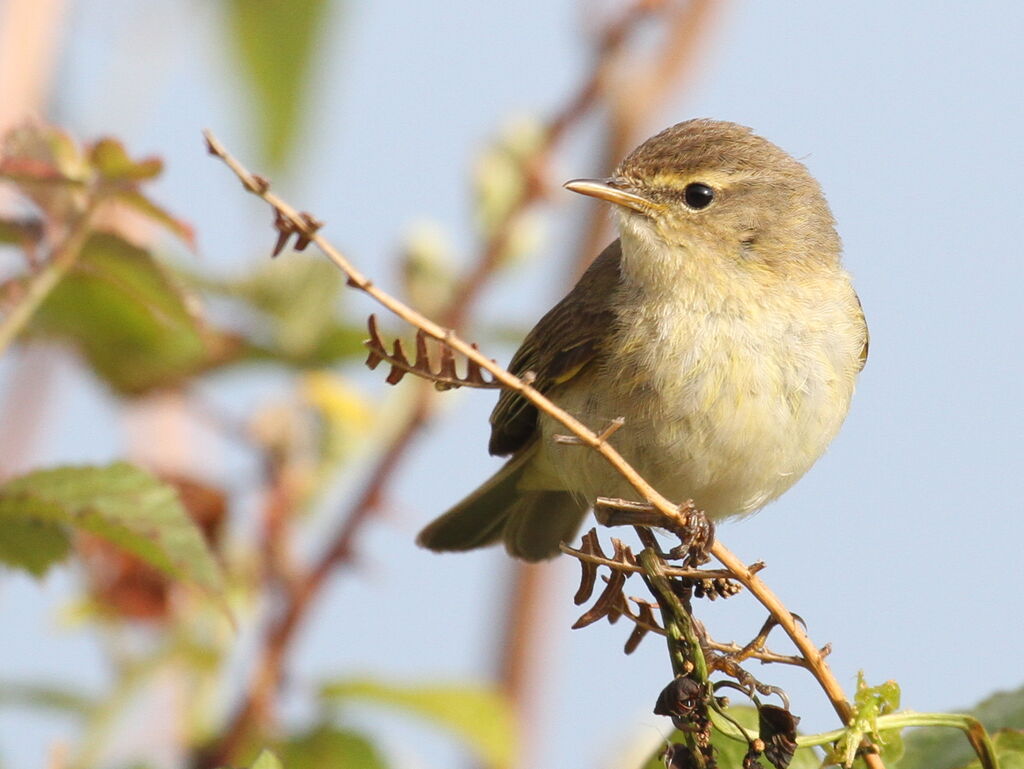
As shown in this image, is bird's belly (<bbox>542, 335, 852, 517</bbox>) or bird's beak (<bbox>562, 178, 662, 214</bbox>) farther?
bird's beak (<bbox>562, 178, 662, 214</bbox>)

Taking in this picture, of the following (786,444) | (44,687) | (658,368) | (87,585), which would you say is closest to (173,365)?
(87,585)

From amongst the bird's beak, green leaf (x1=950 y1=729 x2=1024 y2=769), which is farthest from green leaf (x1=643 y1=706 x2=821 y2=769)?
the bird's beak

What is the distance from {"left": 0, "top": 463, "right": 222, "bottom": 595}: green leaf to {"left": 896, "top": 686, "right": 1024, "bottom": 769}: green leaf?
2.96 feet

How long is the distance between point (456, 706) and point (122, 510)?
0.92 m

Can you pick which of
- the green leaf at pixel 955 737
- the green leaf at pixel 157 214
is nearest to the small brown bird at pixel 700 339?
the green leaf at pixel 955 737

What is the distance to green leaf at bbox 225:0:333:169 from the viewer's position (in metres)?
3.04

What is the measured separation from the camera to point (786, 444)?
279cm

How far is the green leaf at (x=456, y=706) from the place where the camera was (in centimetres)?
244

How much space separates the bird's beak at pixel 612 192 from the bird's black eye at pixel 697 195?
9 centimetres

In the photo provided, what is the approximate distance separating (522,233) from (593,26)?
437 millimetres

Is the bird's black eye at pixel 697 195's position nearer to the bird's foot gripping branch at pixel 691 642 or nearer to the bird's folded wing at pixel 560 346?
the bird's folded wing at pixel 560 346

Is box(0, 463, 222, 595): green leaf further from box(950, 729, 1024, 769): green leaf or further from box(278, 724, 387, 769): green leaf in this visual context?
box(950, 729, 1024, 769): green leaf

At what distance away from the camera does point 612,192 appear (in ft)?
9.77

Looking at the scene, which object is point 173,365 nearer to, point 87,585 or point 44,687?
point 87,585
